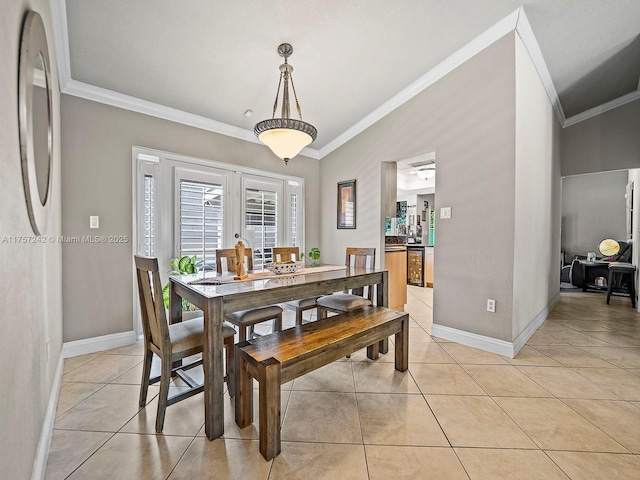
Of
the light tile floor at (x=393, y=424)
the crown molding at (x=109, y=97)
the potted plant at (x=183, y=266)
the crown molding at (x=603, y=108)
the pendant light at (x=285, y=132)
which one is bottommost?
the light tile floor at (x=393, y=424)

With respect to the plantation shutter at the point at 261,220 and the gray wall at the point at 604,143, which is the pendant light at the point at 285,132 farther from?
the gray wall at the point at 604,143

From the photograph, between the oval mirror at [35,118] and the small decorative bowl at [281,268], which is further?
the small decorative bowl at [281,268]

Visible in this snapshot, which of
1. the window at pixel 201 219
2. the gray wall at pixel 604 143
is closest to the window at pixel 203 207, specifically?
the window at pixel 201 219

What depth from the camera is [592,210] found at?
255 inches

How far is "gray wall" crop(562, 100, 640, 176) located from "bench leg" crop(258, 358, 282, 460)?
18.7 feet

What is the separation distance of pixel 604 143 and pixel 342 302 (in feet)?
16.4

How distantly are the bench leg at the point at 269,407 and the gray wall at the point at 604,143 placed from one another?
5.71 metres

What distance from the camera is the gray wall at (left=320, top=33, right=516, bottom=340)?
270 cm

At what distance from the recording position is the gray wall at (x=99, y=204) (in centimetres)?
264

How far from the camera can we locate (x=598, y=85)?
3807 mm

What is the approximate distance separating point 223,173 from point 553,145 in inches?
181

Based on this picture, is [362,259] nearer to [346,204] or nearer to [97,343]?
[346,204]

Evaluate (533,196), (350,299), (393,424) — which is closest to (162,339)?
(393,424)

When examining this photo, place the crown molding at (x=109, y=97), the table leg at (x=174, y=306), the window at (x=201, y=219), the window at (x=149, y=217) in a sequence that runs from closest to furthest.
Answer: the crown molding at (x=109, y=97)
the table leg at (x=174, y=306)
the window at (x=149, y=217)
the window at (x=201, y=219)
